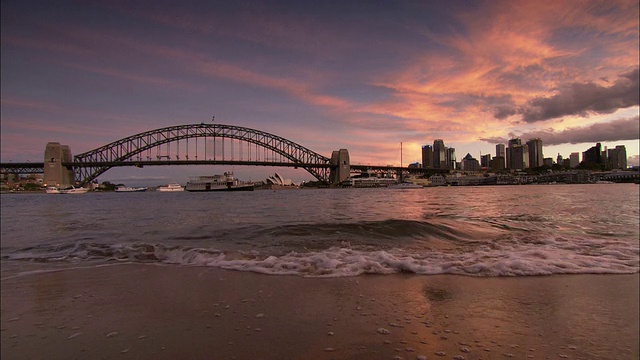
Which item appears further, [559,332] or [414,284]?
[414,284]

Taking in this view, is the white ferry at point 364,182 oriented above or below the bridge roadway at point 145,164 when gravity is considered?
below

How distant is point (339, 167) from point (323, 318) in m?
72.7

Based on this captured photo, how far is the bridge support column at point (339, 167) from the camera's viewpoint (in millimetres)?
74188

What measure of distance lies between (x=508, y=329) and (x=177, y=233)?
20.4 feet

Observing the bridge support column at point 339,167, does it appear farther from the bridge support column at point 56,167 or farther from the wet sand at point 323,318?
the wet sand at point 323,318

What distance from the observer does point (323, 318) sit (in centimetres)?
219

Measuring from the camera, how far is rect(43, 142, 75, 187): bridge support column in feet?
207

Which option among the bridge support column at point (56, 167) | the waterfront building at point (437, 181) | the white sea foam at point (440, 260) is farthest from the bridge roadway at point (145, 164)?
the white sea foam at point (440, 260)

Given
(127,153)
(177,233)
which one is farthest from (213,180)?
(177,233)

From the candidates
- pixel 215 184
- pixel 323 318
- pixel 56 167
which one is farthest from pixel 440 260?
pixel 56 167

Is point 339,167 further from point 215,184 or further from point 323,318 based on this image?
point 323,318

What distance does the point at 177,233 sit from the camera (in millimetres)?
6656

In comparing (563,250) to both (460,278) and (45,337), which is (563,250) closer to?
(460,278)

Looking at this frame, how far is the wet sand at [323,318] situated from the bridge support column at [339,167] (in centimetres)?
7077
